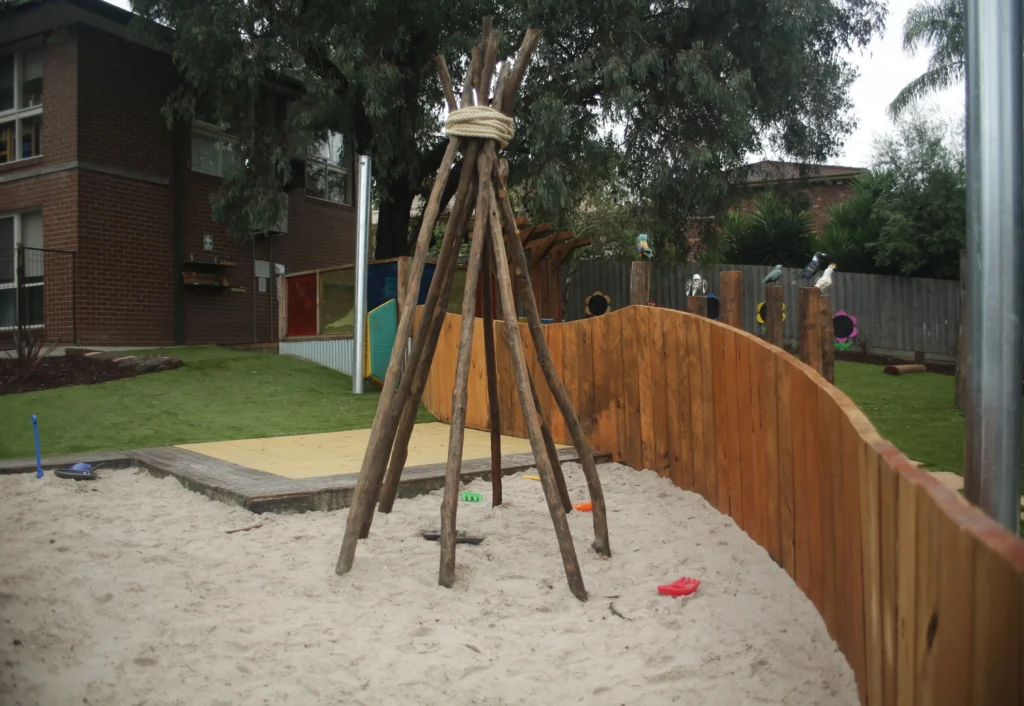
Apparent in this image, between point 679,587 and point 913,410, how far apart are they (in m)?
7.27

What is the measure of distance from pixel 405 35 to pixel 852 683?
12194mm

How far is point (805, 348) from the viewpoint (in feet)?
15.8

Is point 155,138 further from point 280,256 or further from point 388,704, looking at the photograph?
point 388,704

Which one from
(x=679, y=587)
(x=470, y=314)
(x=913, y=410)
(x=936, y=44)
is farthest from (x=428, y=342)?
(x=936, y=44)

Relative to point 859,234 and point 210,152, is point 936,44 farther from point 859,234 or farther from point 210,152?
point 210,152

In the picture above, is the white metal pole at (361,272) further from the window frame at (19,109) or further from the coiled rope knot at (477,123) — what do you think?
the coiled rope knot at (477,123)

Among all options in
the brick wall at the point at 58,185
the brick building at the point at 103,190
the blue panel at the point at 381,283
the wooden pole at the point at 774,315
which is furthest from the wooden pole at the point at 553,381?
the brick wall at the point at 58,185

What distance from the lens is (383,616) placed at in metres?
3.32

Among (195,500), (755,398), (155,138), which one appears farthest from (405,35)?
(755,398)

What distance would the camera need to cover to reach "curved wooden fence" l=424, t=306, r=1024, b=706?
4.93 ft

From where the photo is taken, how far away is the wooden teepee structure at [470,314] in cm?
381

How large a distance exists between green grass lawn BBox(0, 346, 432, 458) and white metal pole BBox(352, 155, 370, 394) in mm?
345

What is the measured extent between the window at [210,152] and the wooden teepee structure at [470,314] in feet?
42.2

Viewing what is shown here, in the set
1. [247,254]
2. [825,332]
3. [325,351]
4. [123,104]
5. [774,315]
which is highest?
[123,104]
